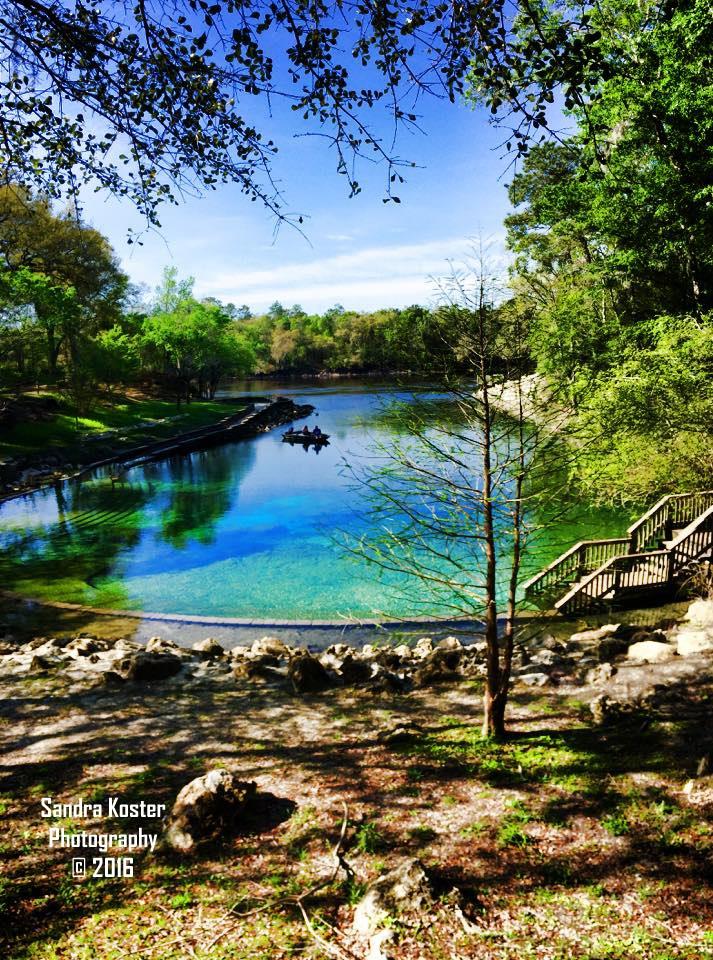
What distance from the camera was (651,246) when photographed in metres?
21.2

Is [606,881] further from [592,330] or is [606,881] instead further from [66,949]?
[592,330]

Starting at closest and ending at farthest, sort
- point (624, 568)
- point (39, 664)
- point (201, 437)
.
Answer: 1. point (39, 664)
2. point (624, 568)
3. point (201, 437)

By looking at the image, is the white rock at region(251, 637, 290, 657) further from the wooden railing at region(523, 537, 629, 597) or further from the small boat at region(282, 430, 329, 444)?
the small boat at region(282, 430, 329, 444)

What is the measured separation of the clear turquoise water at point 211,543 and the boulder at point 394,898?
14.8 feet

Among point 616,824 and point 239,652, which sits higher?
point 616,824

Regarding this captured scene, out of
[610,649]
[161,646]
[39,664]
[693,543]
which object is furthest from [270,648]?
[693,543]

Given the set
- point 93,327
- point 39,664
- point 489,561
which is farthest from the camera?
point 93,327

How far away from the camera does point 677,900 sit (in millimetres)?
4508

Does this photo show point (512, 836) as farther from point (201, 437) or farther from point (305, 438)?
point (201, 437)

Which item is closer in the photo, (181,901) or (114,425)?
(181,901)

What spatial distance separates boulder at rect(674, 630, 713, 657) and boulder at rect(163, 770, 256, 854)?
28.3 ft

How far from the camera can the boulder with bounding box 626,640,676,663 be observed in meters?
10.5

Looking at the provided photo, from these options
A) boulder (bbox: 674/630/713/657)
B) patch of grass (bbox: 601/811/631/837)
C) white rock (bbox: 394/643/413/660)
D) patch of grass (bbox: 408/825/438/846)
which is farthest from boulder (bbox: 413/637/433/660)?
patch of grass (bbox: 601/811/631/837)

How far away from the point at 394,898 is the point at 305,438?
45417 mm
